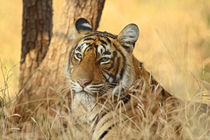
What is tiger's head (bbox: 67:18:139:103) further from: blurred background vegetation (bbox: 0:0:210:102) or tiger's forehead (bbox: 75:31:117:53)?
blurred background vegetation (bbox: 0:0:210:102)

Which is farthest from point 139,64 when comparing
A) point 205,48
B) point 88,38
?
point 205,48

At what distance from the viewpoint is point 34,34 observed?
19.3ft

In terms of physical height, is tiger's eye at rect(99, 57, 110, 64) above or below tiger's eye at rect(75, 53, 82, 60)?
below

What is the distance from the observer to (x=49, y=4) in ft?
19.5

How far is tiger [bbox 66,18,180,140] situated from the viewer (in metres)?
3.88

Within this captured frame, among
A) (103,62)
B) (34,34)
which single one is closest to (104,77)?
(103,62)

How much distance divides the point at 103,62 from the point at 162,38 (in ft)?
1.89

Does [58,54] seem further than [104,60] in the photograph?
Yes

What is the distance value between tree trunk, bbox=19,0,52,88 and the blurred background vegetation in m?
0.23

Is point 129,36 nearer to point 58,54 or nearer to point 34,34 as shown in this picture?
point 58,54

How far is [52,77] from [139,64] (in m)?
1.57

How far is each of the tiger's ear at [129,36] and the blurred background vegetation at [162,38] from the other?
0.72 feet

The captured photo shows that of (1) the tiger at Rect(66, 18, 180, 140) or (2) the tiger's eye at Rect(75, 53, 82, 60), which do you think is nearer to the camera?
(1) the tiger at Rect(66, 18, 180, 140)

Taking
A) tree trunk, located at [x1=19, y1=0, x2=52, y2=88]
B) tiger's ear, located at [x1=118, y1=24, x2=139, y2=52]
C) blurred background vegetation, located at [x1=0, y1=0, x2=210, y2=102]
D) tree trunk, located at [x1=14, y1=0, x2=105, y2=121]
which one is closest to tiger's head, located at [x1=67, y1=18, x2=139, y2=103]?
tiger's ear, located at [x1=118, y1=24, x2=139, y2=52]
